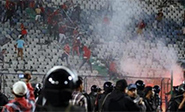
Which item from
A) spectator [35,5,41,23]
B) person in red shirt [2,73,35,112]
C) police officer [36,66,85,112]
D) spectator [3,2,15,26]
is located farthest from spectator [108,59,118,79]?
police officer [36,66,85,112]

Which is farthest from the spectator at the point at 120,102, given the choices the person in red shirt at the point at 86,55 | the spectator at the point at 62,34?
the spectator at the point at 62,34

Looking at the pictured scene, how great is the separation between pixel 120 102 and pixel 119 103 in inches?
0.8

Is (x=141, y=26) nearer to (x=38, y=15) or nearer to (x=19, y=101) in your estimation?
(x=38, y=15)

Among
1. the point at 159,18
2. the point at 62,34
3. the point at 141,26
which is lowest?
the point at 62,34

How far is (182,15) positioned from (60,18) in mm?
8972

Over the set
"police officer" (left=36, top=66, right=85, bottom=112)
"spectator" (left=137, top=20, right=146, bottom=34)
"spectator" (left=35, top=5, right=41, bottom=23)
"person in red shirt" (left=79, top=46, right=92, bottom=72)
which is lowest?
"police officer" (left=36, top=66, right=85, bottom=112)

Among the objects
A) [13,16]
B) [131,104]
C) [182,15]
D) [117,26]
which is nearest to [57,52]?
[13,16]

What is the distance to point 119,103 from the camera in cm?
651

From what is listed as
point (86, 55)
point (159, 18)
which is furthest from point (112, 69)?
point (159, 18)

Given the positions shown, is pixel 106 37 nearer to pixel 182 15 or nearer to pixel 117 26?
pixel 117 26

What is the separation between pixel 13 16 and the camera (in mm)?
26703

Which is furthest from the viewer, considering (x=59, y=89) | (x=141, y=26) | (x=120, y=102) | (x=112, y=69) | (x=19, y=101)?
(x=141, y=26)

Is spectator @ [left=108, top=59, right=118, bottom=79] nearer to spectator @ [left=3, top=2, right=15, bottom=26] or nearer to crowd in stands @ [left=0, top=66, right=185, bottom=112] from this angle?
spectator @ [left=3, top=2, right=15, bottom=26]

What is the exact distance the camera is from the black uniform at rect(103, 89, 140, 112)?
643cm
